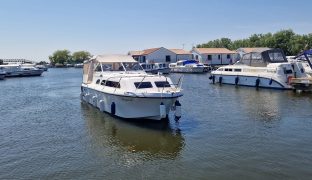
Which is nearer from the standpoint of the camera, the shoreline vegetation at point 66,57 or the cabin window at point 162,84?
the cabin window at point 162,84

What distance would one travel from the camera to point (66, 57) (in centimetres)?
16412

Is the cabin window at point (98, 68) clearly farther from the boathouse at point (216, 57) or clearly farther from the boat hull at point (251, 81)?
→ the boathouse at point (216, 57)

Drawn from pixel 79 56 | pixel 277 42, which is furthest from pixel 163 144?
pixel 79 56

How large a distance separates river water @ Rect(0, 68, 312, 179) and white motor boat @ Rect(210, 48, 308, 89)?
10.8 meters

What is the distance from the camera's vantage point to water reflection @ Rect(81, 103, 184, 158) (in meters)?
17.0

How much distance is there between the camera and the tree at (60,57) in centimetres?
16312

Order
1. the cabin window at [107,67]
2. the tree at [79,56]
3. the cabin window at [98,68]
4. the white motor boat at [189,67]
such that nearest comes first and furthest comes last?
1. the cabin window at [107,67]
2. the cabin window at [98,68]
3. the white motor boat at [189,67]
4. the tree at [79,56]

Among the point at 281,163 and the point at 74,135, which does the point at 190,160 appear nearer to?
the point at 281,163

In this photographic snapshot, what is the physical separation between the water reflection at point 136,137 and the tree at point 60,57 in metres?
145

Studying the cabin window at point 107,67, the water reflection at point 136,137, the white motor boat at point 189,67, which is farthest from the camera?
the white motor boat at point 189,67

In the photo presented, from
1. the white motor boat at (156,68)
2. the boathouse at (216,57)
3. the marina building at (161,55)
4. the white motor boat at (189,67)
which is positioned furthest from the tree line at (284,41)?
the white motor boat at (156,68)

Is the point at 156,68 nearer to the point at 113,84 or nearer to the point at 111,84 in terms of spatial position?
the point at 111,84

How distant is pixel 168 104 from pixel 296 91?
20114 millimetres

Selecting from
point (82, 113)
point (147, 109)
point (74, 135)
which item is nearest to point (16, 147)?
point (74, 135)
